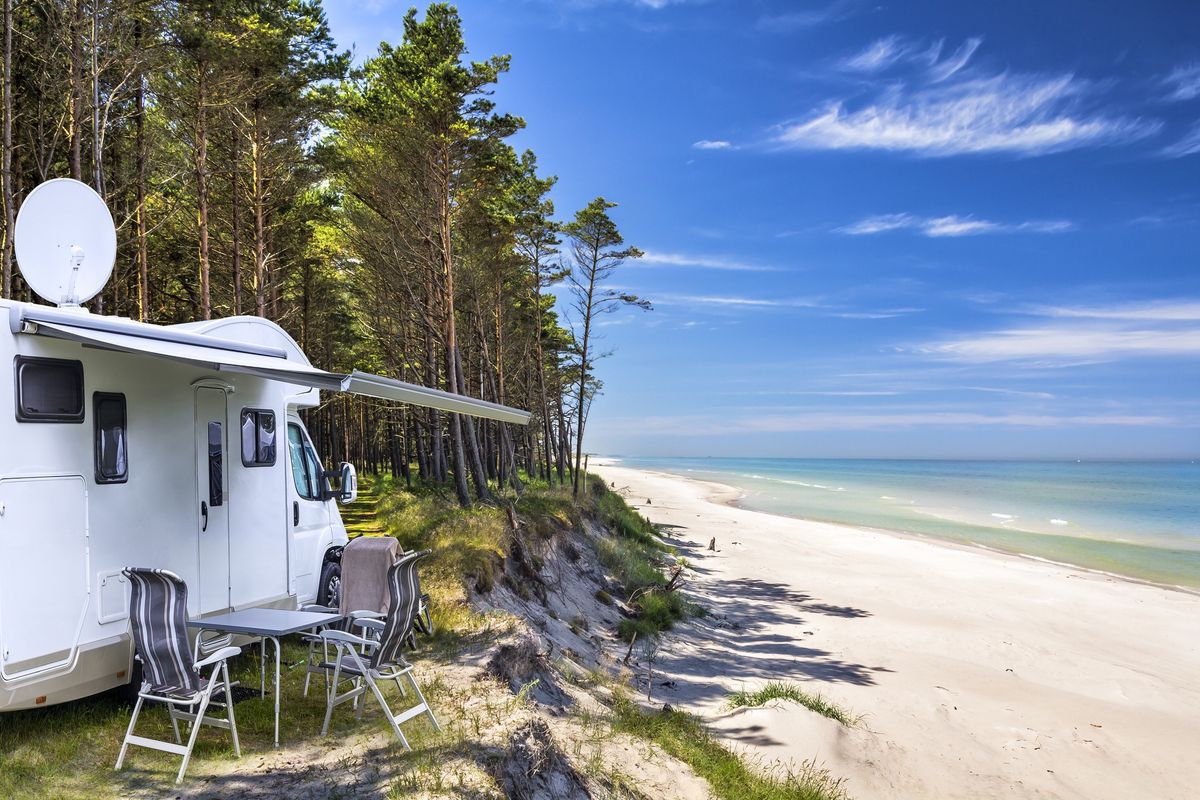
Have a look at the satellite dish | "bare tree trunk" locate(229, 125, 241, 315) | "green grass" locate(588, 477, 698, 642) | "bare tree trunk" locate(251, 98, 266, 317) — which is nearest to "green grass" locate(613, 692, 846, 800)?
"green grass" locate(588, 477, 698, 642)

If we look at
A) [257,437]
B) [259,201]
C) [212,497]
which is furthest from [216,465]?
[259,201]

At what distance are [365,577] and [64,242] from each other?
3868mm

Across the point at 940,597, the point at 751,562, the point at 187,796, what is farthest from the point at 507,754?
the point at 751,562

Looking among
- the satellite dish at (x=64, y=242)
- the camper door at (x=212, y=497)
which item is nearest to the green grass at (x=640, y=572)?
the camper door at (x=212, y=497)

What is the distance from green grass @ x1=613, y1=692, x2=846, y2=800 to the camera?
19.5 ft

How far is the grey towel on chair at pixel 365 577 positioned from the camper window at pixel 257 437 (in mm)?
1225

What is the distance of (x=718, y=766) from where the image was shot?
628 cm

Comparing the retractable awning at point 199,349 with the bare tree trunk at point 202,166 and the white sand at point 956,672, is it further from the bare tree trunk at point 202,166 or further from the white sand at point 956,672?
the bare tree trunk at point 202,166

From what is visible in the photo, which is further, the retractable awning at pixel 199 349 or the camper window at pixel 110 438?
the camper window at pixel 110 438

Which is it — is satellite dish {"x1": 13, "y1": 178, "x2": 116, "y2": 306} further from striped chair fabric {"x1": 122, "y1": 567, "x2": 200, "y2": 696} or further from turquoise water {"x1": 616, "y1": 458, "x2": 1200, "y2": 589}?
turquoise water {"x1": 616, "y1": 458, "x2": 1200, "y2": 589}

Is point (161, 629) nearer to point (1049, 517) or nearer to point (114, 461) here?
point (114, 461)

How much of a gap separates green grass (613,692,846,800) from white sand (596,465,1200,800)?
0.52 m

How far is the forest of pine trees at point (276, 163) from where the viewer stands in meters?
10.7

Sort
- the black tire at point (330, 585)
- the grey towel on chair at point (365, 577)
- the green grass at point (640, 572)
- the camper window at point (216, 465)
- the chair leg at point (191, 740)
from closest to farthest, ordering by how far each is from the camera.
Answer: the chair leg at point (191, 740) < the camper window at point (216, 465) < the grey towel on chair at point (365, 577) < the black tire at point (330, 585) < the green grass at point (640, 572)
